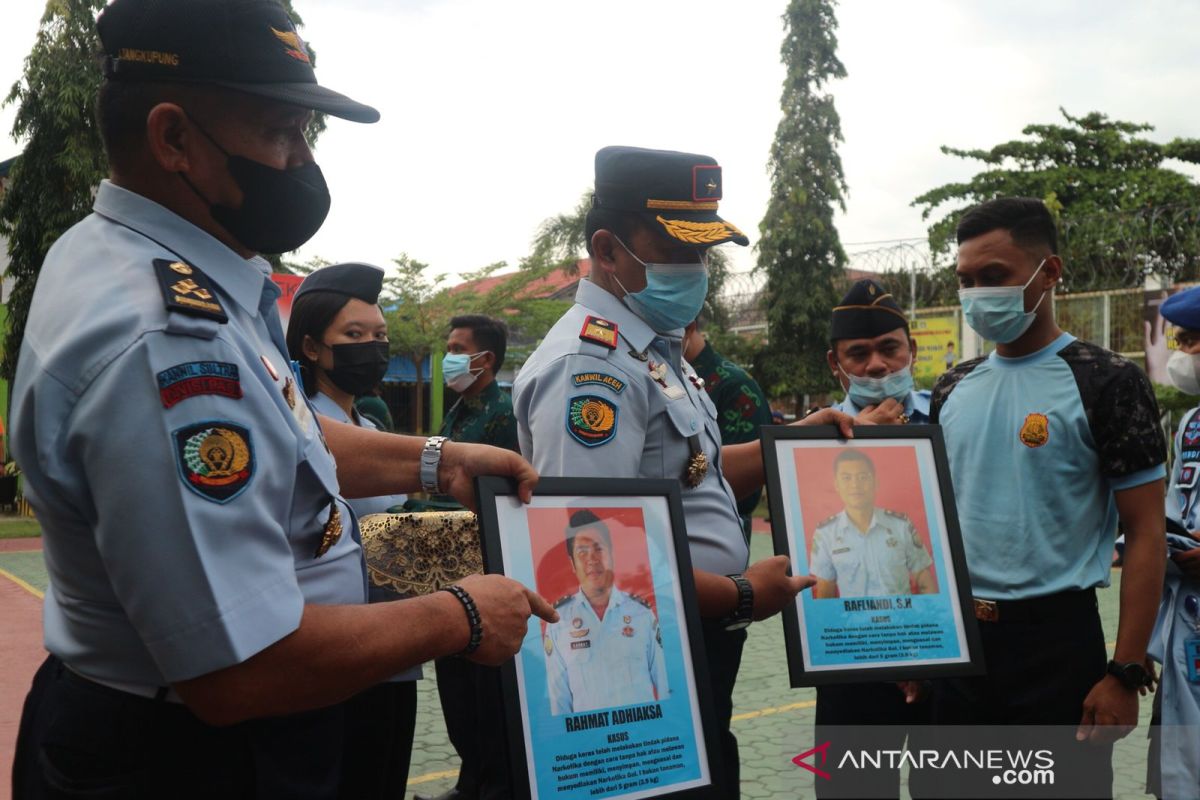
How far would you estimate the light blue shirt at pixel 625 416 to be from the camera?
229 cm

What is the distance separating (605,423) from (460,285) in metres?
27.3

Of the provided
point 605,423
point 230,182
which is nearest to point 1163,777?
point 605,423

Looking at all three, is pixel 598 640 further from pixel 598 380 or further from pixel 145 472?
pixel 145 472

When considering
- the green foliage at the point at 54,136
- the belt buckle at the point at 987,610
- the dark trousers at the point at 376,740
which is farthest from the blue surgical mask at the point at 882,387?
the green foliage at the point at 54,136

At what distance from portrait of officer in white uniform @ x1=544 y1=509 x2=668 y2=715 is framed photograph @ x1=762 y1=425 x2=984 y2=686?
0.48 meters

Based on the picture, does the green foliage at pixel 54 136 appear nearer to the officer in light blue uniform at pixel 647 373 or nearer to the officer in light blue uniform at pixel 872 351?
the officer in light blue uniform at pixel 872 351

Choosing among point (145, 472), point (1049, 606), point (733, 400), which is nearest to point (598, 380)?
point (145, 472)

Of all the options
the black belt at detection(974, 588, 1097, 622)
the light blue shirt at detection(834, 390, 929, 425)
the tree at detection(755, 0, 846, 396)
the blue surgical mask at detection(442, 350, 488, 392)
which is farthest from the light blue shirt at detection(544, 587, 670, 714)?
the tree at detection(755, 0, 846, 396)

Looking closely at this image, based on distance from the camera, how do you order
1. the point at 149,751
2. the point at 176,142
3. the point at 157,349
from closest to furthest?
the point at 157,349 < the point at 149,751 < the point at 176,142

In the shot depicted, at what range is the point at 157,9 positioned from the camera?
1575 mm

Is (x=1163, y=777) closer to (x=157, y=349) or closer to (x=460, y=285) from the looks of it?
(x=157, y=349)

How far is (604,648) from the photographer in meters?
1.99

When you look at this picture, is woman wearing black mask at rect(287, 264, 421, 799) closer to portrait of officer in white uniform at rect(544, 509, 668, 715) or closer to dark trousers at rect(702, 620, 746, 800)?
dark trousers at rect(702, 620, 746, 800)

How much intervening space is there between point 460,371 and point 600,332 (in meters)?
3.35
